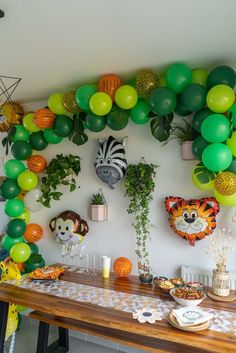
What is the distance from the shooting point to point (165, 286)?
195 centimetres

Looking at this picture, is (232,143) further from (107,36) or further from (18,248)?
(18,248)

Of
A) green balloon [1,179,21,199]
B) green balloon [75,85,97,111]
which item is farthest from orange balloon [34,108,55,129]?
green balloon [1,179,21,199]

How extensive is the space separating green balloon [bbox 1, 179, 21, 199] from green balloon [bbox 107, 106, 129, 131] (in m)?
1.20

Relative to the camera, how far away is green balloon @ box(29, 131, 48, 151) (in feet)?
8.84

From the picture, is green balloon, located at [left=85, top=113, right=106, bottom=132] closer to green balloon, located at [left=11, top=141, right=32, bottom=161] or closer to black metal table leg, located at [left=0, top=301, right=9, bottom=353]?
green balloon, located at [left=11, top=141, right=32, bottom=161]

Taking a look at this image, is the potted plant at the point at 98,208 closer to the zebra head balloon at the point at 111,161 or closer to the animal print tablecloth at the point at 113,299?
the zebra head balloon at the point at 111,161

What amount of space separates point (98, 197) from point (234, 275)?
1326 millimetres

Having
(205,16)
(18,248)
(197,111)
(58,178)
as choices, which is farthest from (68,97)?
(18,248)

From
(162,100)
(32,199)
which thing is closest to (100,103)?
(162,100)

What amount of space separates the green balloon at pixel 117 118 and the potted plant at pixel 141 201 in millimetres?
372

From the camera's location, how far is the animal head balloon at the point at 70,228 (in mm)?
2562

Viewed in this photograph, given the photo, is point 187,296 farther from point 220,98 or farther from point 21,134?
point 21,134

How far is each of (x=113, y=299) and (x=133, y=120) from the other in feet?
4.56

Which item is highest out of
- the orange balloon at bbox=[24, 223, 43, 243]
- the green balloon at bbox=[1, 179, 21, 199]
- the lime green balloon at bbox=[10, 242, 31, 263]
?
the green balloon at bbox=[1, 179, 21, 199]
